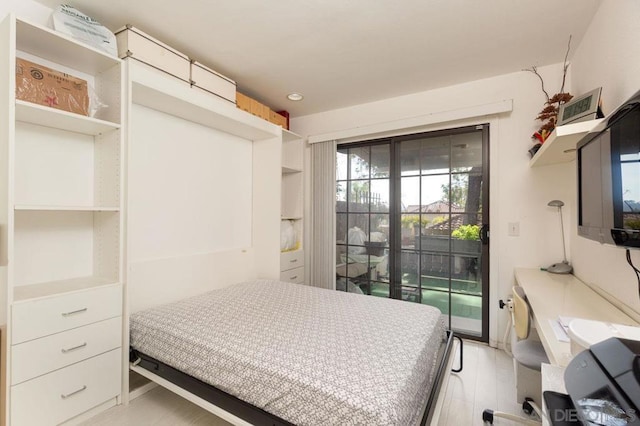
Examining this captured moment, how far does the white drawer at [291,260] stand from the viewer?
3.21 m

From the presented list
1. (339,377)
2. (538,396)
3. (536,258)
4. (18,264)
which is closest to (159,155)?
(18,264)

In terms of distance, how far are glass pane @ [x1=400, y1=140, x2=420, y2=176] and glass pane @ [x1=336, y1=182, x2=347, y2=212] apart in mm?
724

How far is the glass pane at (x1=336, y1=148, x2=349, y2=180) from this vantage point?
3.58 m

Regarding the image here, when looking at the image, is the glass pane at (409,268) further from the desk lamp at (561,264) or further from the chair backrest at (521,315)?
the chair backrest at (521,315)

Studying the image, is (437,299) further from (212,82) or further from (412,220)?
(212,82)

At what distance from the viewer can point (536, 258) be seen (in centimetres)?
257

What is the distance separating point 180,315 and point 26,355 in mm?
710

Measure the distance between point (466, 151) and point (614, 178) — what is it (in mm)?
1766

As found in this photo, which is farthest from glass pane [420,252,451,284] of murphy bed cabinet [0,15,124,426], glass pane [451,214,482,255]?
murphy bed cabinet [0,15,124,426]

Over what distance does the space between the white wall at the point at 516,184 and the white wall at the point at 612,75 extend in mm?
376

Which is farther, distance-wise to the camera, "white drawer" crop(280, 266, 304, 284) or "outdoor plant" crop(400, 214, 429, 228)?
"white drawer" crop(280, 266, 304, 284)

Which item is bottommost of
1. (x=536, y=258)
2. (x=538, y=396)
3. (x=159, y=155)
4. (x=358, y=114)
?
(x=538, y=396)

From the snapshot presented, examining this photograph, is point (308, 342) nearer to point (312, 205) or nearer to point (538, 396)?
point (538, 396)

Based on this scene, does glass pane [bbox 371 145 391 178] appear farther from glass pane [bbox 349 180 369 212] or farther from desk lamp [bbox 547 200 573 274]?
desk lamp [bbox 547 200 573 274]
